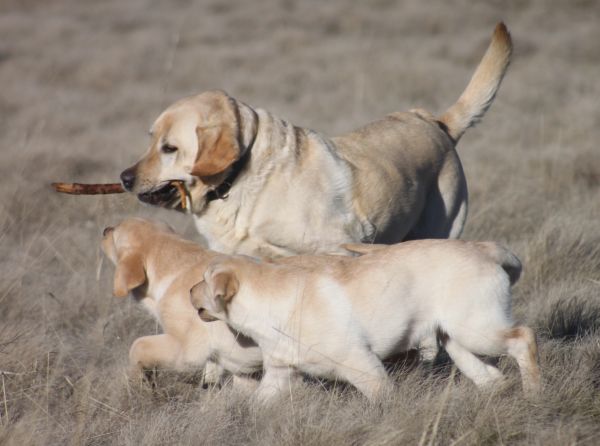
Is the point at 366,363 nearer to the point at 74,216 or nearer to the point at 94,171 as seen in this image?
the point at 74,216

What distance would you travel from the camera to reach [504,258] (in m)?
4.21

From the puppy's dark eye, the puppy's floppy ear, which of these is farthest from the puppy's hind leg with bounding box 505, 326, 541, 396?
the puppy's dark eye

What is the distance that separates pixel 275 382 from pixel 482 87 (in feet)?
10.5

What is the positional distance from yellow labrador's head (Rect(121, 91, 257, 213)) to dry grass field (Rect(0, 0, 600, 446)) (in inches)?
40.1

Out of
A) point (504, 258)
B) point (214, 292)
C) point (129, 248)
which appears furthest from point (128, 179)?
point (504, 258)

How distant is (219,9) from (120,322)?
18.6 meters

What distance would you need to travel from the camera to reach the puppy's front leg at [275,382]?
427 centimetres

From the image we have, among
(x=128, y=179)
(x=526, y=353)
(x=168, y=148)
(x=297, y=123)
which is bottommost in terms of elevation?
(x=297, y=123)

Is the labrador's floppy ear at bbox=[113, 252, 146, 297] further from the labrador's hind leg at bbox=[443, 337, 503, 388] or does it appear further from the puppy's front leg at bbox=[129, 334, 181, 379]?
the labrador's hind leg at bbox=[443, 337, 503, 388]

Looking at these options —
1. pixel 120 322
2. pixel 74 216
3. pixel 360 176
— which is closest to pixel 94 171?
pixel 74 216

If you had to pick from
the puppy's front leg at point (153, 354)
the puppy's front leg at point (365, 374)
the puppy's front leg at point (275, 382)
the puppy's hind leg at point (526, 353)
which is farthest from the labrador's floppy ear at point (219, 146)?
the puppy's hind leg at point (526, 353)

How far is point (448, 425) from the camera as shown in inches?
152

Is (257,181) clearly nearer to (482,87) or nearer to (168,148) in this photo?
(168,148)

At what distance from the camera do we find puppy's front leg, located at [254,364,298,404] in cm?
427
